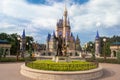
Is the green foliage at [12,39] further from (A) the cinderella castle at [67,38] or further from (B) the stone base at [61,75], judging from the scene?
(B) the stone base at [61,75]

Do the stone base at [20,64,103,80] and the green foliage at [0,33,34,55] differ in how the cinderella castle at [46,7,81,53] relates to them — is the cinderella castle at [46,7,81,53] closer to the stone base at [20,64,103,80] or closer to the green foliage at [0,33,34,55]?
the green foliage at [0,33,34,55]

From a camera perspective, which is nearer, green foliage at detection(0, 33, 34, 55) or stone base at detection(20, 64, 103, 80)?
stone base at detection(20, 64, 103, 80)

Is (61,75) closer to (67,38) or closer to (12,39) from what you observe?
(12,39)

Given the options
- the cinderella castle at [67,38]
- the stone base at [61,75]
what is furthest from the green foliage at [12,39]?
the stone base at [61,75]

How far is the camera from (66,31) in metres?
110

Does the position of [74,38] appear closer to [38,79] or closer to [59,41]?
[59,41]

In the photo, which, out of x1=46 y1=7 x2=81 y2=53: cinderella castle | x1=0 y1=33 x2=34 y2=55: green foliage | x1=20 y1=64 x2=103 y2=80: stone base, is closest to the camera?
x1=20 y1=64 x2=103 y2=80: stone base

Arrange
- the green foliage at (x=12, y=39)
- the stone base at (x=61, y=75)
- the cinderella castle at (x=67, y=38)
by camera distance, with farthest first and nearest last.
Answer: the cinderella castle at (x=67, y=38) → the green foliage at (x=12, y=39) → the stone base at (x=61, y=75)

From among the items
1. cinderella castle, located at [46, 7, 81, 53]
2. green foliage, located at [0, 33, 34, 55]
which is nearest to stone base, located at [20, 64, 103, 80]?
green foliage, located at [0, 33, 34, 55]

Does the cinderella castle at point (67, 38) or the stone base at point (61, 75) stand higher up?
the cinderella castle at point (67, 38)

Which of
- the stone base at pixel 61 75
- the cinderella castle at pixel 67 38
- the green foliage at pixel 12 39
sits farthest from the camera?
the cinderella castle at pixel 67 38

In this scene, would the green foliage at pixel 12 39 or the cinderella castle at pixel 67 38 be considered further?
the cinderella castle at pixel 67 38

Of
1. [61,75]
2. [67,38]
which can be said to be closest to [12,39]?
[67,38]

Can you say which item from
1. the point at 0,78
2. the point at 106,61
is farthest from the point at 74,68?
the point at 106,61
